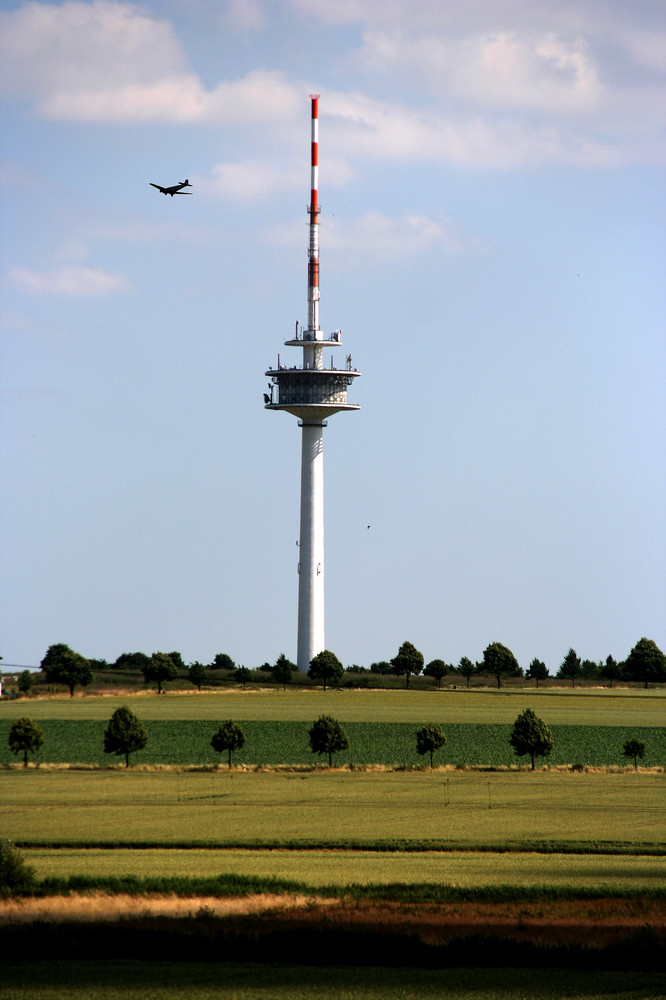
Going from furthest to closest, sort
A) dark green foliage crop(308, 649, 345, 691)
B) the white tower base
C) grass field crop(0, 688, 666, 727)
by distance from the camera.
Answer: the white tower base → dark green foliage crop(308, 649, 345, 691) → grass field crop(0, 688, 666, 727)

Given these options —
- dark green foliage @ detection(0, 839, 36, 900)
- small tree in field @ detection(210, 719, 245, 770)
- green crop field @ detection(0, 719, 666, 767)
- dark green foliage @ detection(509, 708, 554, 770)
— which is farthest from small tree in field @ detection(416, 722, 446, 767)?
dark green foliage @ detection(0, 839, 36, 900)

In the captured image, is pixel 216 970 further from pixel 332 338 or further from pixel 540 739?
pixel 332 338

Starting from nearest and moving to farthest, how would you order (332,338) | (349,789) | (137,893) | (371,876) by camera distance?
(137,893) → (371,876) → (349,789) → (332,338)

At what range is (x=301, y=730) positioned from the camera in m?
109

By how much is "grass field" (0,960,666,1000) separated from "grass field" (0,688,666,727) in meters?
86.1

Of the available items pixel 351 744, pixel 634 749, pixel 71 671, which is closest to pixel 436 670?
pixel 71 671

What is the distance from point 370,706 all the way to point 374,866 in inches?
3442

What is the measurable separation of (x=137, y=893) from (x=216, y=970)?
9054 mm

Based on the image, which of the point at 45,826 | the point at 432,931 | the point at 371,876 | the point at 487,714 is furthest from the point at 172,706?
the point at 432,931

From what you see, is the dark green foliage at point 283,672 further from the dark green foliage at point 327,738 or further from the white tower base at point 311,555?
the dark green foliage at point 327,738

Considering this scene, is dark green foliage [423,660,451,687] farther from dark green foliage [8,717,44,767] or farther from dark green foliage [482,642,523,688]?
dark green foliage [8,717,44,767]

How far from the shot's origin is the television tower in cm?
16150

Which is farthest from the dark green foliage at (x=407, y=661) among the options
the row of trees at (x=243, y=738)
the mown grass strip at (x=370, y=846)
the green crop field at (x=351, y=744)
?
the mown grass strip at (x=370, y=846)

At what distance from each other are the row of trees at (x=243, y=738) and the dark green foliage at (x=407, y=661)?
84.4 metres
